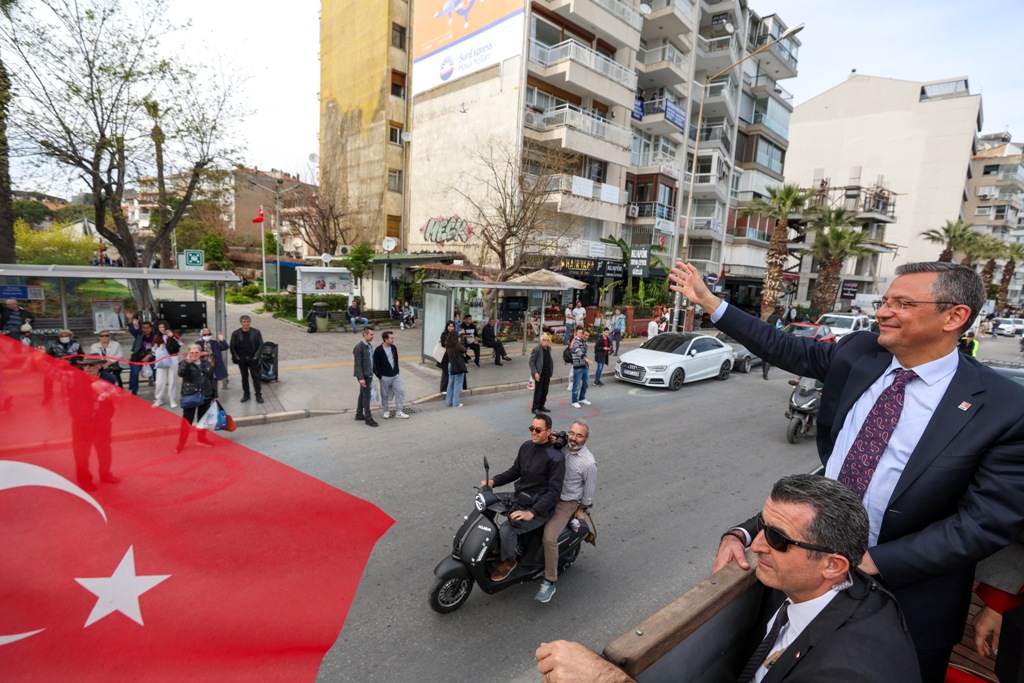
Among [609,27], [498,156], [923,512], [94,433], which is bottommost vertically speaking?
[94,433]

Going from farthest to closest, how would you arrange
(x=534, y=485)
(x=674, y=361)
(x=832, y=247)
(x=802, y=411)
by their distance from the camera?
(x=832, y=247), (x=674, y=361), (x=802, y=411), (x=534, y=485)

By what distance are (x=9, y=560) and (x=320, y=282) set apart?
21.2 metres

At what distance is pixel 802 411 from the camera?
31.2ft

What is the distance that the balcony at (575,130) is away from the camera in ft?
75.7

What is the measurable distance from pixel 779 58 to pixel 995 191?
175ft

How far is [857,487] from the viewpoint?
7.06 feet

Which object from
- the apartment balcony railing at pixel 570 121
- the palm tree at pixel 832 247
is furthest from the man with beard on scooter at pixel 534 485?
the palm tree at pixel 832 247

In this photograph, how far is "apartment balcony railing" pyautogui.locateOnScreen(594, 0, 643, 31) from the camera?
2394cm

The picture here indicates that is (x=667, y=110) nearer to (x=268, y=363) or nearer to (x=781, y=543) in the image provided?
(x=268, y=363)

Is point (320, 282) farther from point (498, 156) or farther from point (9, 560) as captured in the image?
point (9, 560)

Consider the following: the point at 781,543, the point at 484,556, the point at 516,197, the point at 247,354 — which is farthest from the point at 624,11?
the point at 781,543

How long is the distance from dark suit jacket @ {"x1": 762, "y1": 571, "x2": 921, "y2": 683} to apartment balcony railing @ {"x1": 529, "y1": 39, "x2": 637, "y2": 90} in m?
25.2

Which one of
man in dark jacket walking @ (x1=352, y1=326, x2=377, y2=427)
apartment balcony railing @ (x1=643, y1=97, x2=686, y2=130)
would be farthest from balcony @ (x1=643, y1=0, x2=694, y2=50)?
man in dark jacket walking @ (x1=352, y1=326, x2=377, y2=427)

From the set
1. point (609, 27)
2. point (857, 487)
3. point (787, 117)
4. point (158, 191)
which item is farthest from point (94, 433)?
point (787, 117)
